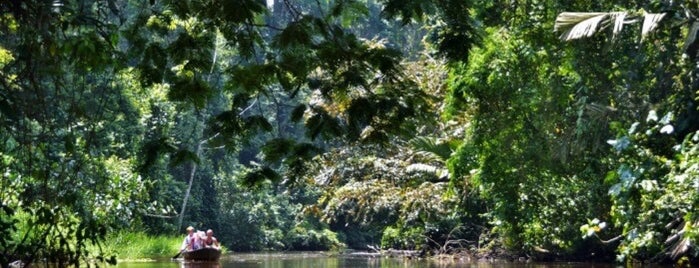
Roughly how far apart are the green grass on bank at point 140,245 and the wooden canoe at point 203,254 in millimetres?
1535

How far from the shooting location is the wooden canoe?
23.5m

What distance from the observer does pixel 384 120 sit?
6.10 meters

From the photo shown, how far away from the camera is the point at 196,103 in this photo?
19.8 feet

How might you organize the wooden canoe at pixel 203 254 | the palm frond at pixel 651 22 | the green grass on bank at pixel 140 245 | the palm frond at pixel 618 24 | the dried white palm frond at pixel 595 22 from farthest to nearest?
the green grass on bank at pixel 140 245 < the wooden canoe at pixel 203 254 < the palm frond at pixel 618 24 < the dried white palm frond at pixel 595 22 < the palm frond at pixel 651 22

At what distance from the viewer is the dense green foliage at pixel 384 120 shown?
19.9 feet

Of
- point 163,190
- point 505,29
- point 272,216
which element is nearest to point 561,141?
point 505,29

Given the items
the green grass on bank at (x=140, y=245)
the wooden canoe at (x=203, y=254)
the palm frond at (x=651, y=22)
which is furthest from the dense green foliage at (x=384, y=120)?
the wooden canoe at (x=203, y=254)

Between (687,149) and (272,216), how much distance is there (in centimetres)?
2941

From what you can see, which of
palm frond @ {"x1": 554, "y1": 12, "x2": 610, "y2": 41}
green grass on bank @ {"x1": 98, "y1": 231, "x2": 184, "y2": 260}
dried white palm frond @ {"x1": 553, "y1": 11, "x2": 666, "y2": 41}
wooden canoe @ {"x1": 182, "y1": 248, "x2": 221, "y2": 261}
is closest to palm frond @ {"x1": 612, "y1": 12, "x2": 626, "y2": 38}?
dried white palm frond @ {"x1": 553, "y1": 11, "x2": 666, "y2": 41}

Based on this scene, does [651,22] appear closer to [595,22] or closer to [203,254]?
[595,22]

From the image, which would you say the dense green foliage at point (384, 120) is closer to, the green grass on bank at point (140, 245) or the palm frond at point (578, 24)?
the palm frond at point (578, 24)

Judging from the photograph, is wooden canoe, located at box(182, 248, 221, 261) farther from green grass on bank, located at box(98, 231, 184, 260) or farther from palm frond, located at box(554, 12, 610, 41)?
palm frond, located at box(554, 12, 610, 41)

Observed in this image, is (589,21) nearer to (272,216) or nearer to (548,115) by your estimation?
(548,115)

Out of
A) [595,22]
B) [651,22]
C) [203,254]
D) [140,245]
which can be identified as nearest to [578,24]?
[595,22]
